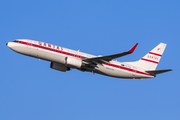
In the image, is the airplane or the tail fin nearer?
the airplane

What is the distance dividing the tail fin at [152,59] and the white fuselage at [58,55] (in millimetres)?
4536

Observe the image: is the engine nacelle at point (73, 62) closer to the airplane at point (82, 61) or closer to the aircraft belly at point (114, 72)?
the airplane at point (82, 61)

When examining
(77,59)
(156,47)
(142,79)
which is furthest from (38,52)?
(156,47)

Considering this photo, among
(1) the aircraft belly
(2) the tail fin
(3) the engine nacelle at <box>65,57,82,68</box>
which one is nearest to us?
(3) the engine nacelle at <box>65,57,82,68</box>

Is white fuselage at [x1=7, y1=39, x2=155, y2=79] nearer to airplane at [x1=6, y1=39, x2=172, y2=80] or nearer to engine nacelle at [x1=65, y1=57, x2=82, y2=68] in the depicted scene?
airplane at [x1=6, y1=39, x2=172, y2=80]

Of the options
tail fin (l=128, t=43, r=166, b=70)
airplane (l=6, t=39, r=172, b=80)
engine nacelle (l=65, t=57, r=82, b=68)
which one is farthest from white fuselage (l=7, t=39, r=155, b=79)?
tail fin (l=128, t=43, r=166, b=70)

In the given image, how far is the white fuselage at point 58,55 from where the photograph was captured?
4491 centimetres

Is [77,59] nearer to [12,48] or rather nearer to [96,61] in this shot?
[96,61]

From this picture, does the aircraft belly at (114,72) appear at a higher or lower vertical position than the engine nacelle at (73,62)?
lower

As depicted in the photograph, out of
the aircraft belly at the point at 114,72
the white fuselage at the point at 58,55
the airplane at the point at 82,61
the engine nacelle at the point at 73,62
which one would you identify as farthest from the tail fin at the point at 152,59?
the engine nacelle at the point at 73,62

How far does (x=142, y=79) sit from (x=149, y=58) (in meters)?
5.30

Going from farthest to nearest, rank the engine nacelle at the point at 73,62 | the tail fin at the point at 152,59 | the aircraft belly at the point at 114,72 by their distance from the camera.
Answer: the tail fin at the point at 152,59 → the aircraft belly at the point at 114,72 → the engine nacelle at the point at 73,62

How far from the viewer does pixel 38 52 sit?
44.8 meters

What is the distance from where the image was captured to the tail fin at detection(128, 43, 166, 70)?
52.8m
